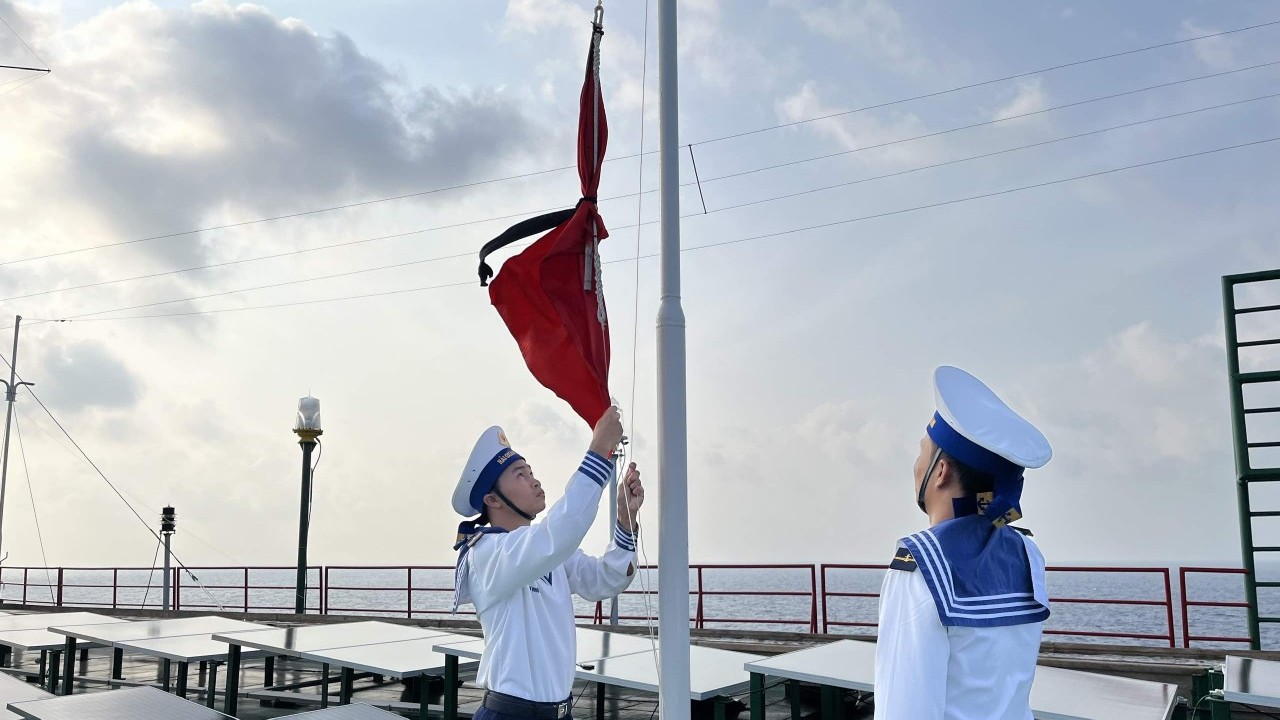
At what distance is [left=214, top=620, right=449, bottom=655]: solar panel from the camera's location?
21.9ft

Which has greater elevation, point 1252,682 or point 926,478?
point 926,478

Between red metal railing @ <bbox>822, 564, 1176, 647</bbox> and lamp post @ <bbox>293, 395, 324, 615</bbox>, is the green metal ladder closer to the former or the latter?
red metal railing @ <bbox>822, 564, 1176, 647</bbox>

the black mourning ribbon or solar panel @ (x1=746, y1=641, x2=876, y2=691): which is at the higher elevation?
the black mourning ribbon

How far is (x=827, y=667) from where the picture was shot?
5.04 metres

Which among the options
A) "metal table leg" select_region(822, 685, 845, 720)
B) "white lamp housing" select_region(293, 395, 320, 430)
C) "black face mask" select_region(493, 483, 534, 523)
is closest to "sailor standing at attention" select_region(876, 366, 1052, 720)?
"black face mask" select_region(493, 483, 534, 523)

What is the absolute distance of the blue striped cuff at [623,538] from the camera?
3.98 metres

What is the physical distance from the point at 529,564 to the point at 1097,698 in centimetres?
284

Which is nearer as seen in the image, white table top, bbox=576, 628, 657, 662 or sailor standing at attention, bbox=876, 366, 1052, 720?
sailor standing at attention, bbox=876, 366, 1052, 720

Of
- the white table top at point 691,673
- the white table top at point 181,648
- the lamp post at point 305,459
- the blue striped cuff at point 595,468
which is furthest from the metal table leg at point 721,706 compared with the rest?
the lamp post at point 305,459

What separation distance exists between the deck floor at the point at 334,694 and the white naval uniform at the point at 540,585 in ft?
7.00

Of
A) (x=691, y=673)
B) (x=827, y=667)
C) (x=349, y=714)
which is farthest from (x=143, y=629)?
(x=827, y=667)

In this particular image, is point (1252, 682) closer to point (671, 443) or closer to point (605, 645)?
point (671, 443)

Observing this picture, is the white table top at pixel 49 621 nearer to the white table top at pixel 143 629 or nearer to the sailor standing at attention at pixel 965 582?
the white table top at pixel 143 629

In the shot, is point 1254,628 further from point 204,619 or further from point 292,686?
point 204,619
